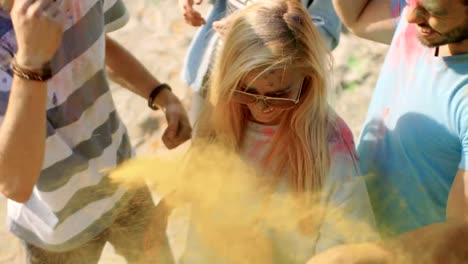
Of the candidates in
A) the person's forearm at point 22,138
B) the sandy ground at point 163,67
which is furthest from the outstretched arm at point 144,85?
the sandy ground at point 163,67

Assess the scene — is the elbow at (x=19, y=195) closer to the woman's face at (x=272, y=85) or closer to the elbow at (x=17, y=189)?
the elbow at (x=17, y=189)

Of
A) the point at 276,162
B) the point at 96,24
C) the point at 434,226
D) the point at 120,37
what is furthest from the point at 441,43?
the point at 120,37

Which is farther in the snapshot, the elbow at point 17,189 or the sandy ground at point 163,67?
the sandy ground at point 163,67

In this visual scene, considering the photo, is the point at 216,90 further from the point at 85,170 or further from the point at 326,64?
the point at 85,170

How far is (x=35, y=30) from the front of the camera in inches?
49.1

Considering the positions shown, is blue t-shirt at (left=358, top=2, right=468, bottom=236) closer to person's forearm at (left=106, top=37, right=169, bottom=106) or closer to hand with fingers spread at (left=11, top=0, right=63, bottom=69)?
person's forearm at (left=106, top=37, right=169, bottom=106)

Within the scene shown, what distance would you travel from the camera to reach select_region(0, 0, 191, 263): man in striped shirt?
4.27ft

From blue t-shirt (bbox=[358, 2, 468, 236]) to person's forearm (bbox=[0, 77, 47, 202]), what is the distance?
83cm

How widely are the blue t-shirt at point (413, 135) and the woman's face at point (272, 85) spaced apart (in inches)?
10.9

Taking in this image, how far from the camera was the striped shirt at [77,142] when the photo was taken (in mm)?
1494

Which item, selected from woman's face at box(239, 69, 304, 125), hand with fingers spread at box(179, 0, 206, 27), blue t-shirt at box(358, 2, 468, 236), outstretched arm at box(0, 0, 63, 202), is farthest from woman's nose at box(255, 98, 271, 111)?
hand with fingers spread at box(179, 0, 206, 27)

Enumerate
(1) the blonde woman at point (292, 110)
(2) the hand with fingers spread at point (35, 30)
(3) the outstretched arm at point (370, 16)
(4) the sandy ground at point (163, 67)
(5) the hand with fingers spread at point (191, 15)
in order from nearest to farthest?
(2) the hand with fingers spread at point (35, 30), (1) the blonde woman at point (292, 110), (3) the outstretched arm at point (370, 16), (5) the hand with fingers spread at point (191, 15), (4) the sandy ground at point (163, 67)

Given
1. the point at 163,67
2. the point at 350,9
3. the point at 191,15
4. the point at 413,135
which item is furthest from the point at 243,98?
the point at 163,67

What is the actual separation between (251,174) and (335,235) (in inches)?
10.6
